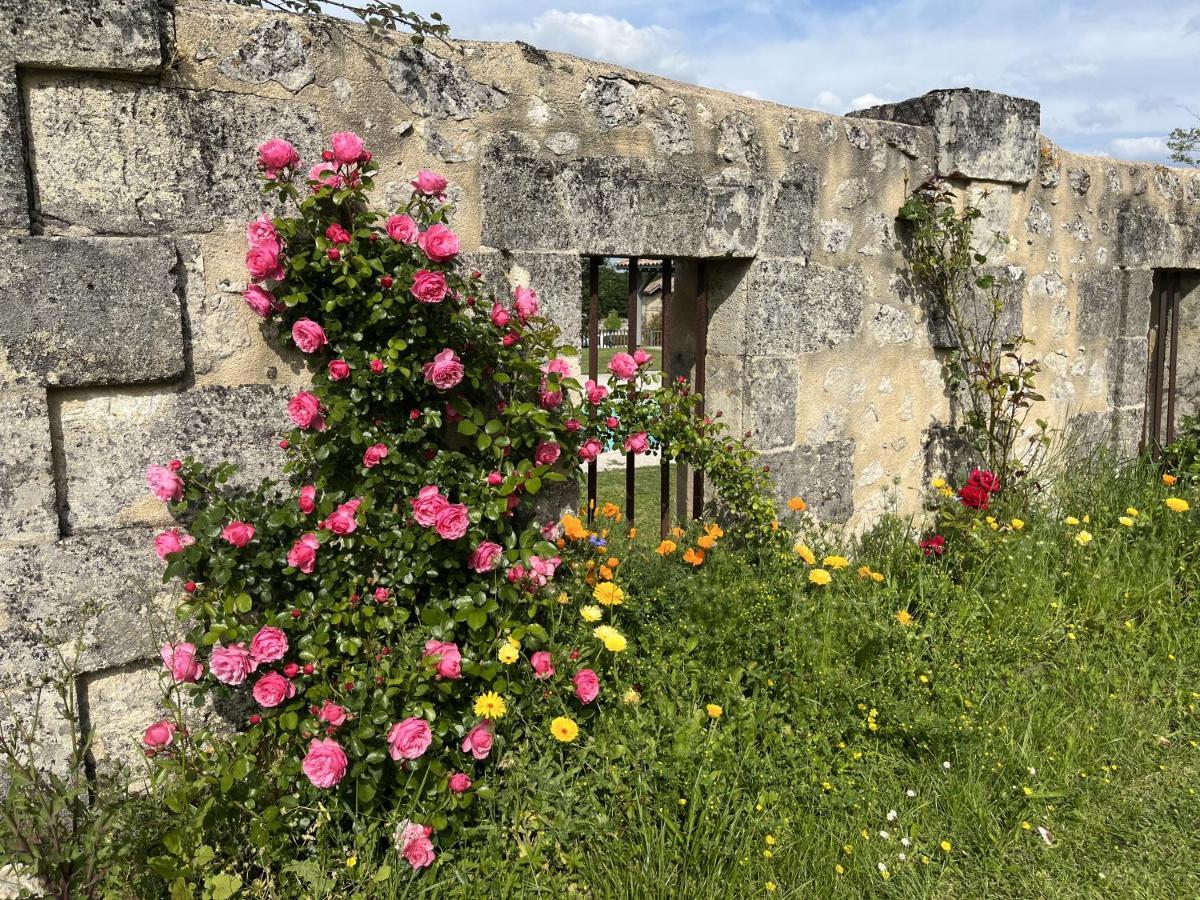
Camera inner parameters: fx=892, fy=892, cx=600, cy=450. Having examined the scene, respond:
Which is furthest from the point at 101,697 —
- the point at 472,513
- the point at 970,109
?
the point at 970,109

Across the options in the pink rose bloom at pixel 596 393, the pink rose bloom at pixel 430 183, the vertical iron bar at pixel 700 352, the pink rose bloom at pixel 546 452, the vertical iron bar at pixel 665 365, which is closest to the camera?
the pink rose bloom at pixel 430 183

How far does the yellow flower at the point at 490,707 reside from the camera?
2.28 metres

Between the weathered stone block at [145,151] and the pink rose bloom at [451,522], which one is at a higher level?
the weathered stone block at [145,151]

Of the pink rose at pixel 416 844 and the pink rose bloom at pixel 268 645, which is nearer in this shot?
the pink rose at pixel 416 844

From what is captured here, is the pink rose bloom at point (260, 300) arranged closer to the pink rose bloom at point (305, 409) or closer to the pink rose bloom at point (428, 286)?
the pink rose bloom at point (305, 409)

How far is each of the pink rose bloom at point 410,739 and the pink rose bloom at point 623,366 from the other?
4.40ft

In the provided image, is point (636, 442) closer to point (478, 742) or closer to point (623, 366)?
point (623, 366)

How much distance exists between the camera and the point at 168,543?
7.48 feet

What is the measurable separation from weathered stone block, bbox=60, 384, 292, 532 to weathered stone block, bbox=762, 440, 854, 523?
6.21ft

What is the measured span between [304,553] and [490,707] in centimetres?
63

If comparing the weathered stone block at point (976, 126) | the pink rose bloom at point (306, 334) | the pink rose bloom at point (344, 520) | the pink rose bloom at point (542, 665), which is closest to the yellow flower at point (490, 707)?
the pink rose bloom at point (542, 665)

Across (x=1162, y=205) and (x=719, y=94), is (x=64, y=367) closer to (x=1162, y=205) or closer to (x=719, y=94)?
(x=719, y=94)

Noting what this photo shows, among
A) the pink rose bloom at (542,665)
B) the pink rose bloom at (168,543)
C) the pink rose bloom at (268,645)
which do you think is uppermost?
the pink rose bloom at (168,543)

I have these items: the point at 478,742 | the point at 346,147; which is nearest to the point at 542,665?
the point at 478,742
